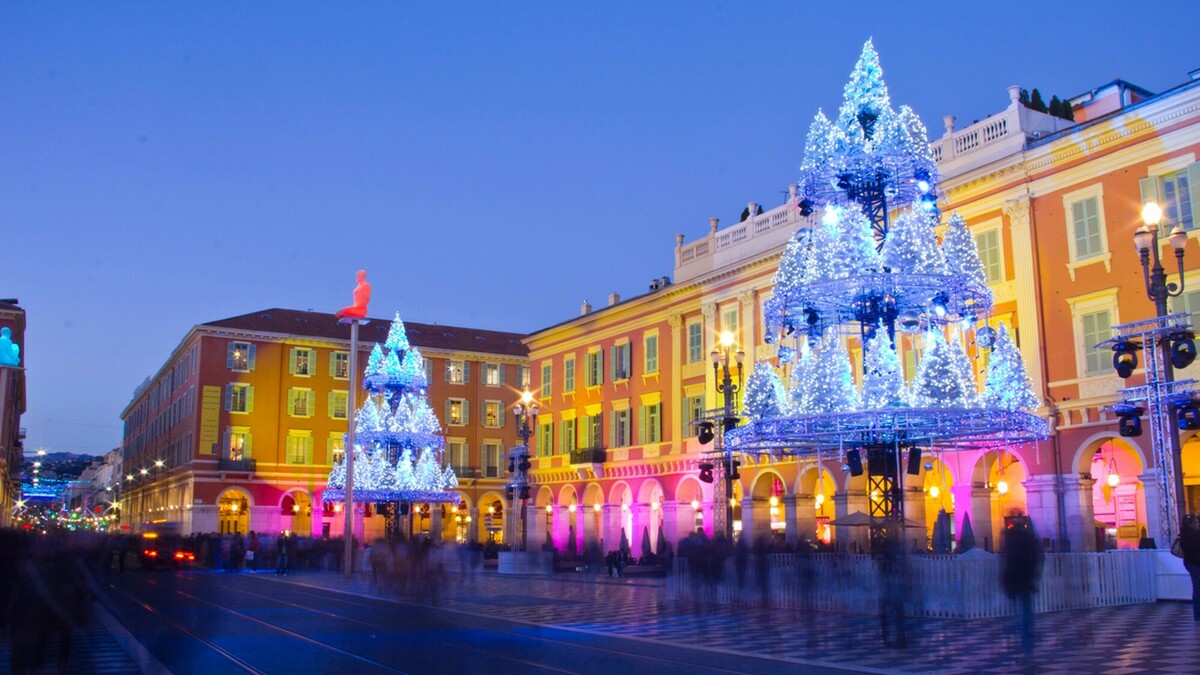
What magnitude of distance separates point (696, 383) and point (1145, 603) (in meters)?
23.8

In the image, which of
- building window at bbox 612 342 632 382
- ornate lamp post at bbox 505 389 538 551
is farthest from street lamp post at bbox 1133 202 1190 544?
building window at bbox 612 342 632 382

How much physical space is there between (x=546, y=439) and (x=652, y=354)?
10.0 m

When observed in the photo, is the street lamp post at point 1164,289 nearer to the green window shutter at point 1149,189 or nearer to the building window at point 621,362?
the green window shutter at point 1149,189

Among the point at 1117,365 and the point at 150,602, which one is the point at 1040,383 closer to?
the point at 1117,365

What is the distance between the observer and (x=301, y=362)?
2633 inches

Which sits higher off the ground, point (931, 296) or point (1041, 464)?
point (931, 296)

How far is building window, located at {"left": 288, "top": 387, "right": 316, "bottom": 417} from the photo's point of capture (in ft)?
217

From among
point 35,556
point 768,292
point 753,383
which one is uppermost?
point 768,292

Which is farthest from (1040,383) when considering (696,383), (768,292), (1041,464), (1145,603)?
(696,383)

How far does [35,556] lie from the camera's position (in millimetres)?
9594

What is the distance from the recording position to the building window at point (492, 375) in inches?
2894

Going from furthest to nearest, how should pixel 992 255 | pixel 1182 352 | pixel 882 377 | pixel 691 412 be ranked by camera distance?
1. pixel 691 412
2. pixel 992 255
3. pixel 882 377
4. pixel 1182 352

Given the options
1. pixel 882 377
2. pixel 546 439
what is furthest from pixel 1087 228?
pixel 546 439

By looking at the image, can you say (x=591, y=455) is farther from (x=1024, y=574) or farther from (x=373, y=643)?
(x=1024, y=574)
